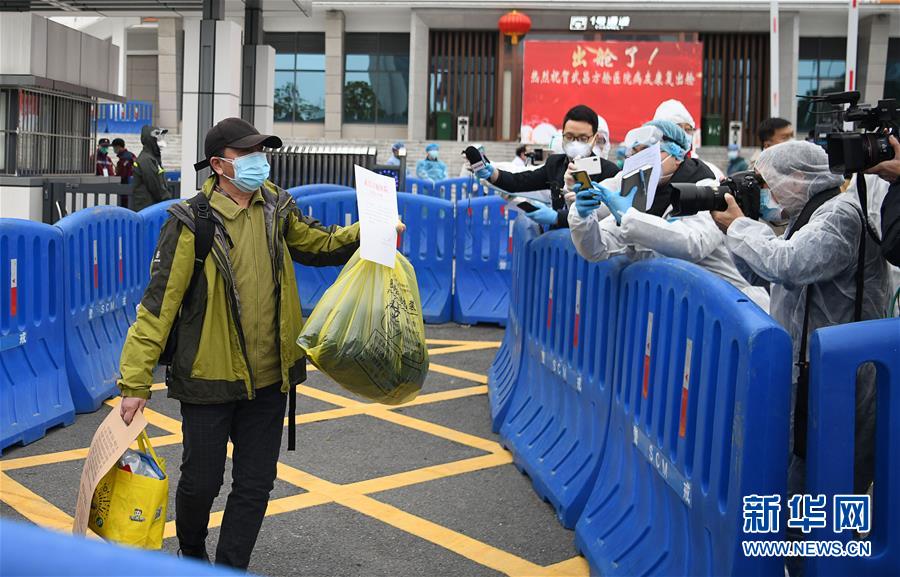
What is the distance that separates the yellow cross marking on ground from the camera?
16.1ft

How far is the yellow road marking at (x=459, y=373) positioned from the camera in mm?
9094

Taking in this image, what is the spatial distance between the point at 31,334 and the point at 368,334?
344 centimetres

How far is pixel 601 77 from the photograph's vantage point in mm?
34531

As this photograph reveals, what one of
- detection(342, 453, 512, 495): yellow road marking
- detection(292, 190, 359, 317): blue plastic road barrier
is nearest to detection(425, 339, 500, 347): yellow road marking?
detection(292, 190, 359, 317): blue plastic road barrier

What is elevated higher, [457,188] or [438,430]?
[457,188]

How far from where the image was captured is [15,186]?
1252 centimetres

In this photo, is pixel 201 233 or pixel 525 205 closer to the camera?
pixel 201 233

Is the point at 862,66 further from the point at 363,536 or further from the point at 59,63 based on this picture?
the point at 363,536

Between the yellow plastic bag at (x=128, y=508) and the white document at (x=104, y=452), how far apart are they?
33mm

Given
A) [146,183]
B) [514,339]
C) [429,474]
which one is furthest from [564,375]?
[146,183]

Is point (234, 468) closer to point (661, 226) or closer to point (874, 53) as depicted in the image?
point (661, 226)

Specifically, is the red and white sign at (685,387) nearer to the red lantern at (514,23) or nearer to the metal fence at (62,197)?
the metal fence at (62,197)

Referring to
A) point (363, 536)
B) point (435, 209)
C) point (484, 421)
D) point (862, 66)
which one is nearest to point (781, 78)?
point (862, 66)

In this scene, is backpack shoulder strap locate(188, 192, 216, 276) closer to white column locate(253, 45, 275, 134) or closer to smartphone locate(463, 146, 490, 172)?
smartphone locate(463, 146, 490, 172)
